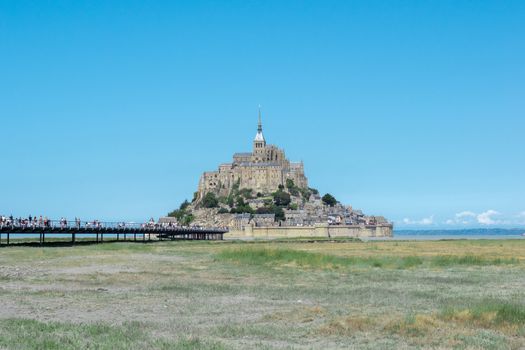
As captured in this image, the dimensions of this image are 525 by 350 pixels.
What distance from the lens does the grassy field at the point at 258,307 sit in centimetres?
1575

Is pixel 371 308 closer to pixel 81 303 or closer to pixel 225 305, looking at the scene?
pixel 225 305

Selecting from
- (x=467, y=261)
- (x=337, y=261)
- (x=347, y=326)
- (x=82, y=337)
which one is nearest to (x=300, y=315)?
(x=347, y=326)

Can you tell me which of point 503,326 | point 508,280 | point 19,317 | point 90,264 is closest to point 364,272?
point 508,280

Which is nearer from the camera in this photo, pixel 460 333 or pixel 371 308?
pixel 460 333

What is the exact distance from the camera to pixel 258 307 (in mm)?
21359

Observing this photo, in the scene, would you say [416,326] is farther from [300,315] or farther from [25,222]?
[25,222]

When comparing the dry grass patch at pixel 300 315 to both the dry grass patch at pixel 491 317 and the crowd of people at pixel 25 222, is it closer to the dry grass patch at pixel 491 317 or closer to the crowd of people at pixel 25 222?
the dry grass patch at pixel 491 317

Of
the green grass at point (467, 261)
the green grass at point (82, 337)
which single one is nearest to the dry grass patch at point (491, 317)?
the green grass at point (82, 337)

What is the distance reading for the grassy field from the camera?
15.8 m

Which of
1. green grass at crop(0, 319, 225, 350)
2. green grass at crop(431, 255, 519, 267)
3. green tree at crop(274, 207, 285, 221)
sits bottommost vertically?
green grass at crop(0, 319, 225, 350)

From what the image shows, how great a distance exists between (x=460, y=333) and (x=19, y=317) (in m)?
10.8

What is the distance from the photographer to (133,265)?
1555 inches

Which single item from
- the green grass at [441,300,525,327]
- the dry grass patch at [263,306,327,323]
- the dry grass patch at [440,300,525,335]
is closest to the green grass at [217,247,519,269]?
the dry grass patch at [263,306,327,323]

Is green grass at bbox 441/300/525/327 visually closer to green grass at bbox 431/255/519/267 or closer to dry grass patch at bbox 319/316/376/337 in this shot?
dry grass patch at bbox 319/316/376/337
